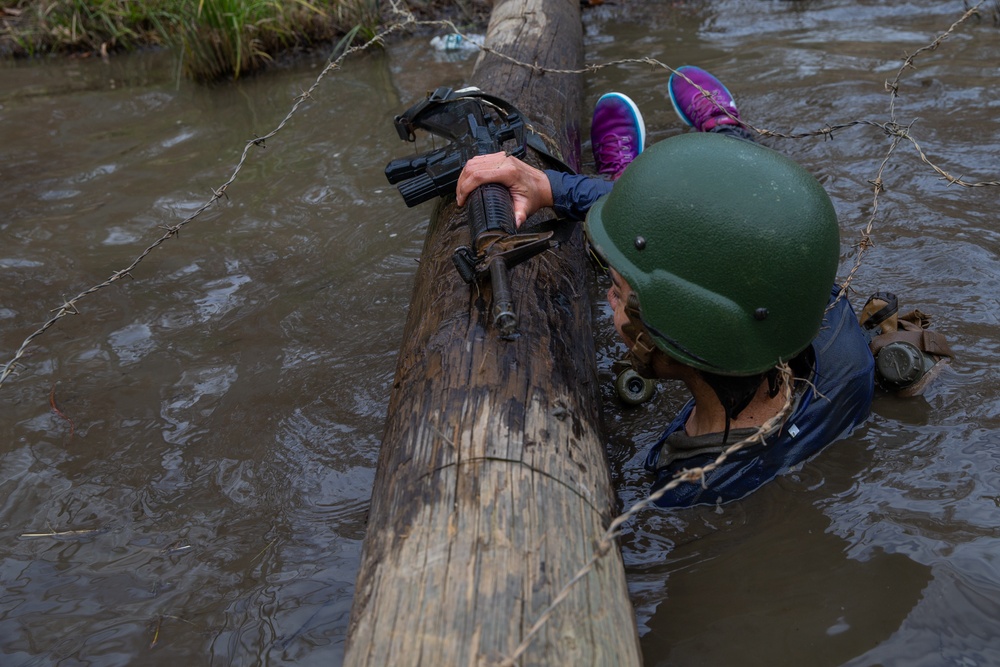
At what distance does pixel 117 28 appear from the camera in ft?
26.1

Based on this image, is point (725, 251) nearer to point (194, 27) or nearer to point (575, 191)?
point (575, 191)

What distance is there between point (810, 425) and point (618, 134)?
6.94 ft

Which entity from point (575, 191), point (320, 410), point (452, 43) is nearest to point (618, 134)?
point (575, 191)

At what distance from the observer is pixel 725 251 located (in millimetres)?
2143

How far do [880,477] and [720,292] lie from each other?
1041 millimetres

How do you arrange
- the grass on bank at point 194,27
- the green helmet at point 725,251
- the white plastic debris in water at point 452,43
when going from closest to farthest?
the green helmet at point 725,251
the grass on bank at point 194,27
the white plastic debris in water at point 452,43

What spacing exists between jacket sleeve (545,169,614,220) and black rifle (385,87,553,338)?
0.70 feet

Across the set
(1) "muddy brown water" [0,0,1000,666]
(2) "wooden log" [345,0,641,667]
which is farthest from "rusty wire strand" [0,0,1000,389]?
(2) "wooden log" [345,0,641,667]

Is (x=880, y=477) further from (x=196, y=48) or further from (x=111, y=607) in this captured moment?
(x=196, y=48)

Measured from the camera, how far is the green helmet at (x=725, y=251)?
214 cm

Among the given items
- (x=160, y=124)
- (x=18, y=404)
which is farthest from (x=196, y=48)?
(x=18, y=404)

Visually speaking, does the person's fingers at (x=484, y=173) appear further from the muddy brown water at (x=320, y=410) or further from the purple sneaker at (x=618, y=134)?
the purple sneaker at (x=618, y=134)

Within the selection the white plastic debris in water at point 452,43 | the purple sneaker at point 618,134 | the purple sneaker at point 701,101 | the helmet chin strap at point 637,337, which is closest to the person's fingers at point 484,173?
the helmet chin strap at point 637,337

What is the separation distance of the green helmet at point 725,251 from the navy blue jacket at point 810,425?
324mm
